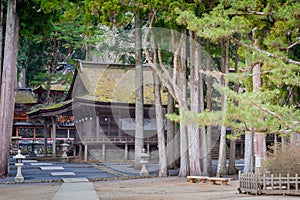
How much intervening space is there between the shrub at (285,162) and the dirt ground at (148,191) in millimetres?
1192

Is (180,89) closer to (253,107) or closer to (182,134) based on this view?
(182,134)

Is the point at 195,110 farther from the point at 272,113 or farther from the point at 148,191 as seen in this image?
the point at 272,113

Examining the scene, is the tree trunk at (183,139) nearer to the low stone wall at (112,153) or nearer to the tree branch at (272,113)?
the tree branch at (272,113)

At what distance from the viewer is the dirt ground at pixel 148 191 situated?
38.1ft

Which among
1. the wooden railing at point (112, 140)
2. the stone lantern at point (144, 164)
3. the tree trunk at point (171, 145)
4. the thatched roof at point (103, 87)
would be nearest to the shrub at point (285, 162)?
the stone lantern at point (144, 164)

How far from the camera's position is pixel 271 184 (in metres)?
12.2

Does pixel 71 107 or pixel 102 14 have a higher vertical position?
pixel 102 14

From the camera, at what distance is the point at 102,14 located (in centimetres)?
1653

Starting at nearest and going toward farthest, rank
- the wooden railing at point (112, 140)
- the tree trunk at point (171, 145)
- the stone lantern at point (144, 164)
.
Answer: the stone lantern at point (144, 164) < the tree trunk at point (171, 145) < the wooden railing at point (112, 140)

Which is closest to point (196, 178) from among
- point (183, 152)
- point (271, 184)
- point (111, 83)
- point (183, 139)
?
point (183, 152)

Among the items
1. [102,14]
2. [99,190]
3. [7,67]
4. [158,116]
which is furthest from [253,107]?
[7,67]

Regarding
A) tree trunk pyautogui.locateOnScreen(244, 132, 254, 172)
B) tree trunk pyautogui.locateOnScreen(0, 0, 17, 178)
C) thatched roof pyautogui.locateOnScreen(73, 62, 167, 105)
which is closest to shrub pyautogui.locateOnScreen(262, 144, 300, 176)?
tree trunk pyautogui.locateOnScreen(244, 132, 254, 172)

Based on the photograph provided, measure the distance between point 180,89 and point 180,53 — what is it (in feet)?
5.47

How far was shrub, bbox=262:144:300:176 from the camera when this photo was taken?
12.4 m
